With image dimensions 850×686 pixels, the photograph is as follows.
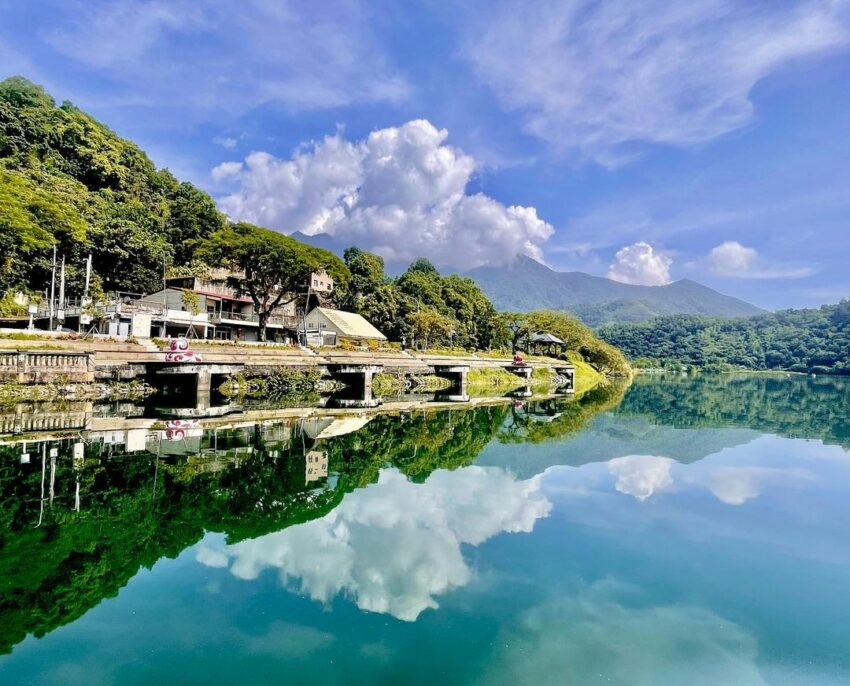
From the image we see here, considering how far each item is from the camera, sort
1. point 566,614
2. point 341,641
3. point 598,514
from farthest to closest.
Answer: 1. point 598,514
2. point 566,614
3. point 341,641

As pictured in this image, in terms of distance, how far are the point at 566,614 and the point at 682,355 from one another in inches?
5644

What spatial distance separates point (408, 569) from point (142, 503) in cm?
457

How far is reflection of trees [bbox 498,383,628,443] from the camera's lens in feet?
53.5

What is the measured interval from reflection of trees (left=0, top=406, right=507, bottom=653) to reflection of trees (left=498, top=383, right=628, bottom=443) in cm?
330

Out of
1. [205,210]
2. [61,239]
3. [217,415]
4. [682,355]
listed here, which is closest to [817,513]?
[217,415]

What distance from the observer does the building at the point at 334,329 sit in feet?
143

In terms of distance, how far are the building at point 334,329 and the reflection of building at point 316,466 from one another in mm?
31900

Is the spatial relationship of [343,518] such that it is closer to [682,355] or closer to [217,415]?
[217,415]

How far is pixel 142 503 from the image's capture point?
25.2 ft

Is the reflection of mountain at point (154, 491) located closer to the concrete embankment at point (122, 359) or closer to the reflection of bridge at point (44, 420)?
the reflection of bridge at point (44, 420)

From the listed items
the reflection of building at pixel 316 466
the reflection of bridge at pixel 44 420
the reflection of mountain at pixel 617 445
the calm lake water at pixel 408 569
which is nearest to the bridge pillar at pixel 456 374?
the reflection of mountain at pixel 617 445

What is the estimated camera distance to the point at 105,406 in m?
17.4

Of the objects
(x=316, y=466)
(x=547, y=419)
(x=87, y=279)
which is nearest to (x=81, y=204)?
(x=87, y=279)

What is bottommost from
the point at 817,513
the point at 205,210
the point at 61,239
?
the point at 817,513
